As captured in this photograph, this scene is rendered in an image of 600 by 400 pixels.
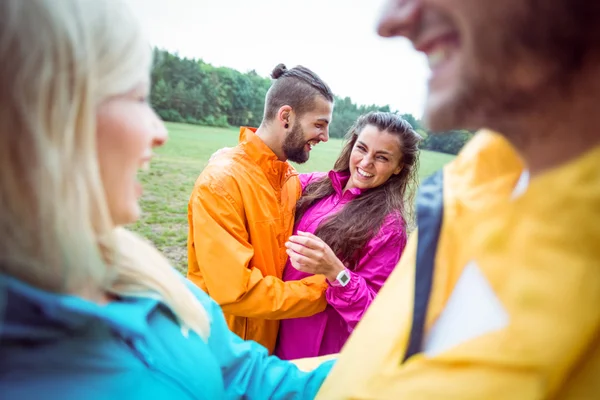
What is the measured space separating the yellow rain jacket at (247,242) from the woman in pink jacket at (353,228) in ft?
0.35

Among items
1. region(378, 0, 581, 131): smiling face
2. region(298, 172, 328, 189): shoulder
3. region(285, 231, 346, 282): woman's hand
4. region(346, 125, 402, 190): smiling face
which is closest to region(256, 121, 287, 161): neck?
region(298, 172, 328, 189): shoulder

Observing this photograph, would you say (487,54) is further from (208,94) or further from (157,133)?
(208,94)

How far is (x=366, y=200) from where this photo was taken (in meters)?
1.60

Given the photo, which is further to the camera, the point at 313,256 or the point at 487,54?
the point at 313,256

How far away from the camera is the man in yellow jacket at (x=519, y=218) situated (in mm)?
348

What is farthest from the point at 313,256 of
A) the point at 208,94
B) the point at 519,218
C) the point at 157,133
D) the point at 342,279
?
the point at 208,94

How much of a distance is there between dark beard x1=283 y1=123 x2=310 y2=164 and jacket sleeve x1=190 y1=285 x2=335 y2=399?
1018mm

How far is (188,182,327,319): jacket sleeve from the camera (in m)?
1.31

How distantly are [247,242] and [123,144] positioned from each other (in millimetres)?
898

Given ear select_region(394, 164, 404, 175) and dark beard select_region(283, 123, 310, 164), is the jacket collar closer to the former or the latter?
dark beard select_region(283, 123, 310, 164)

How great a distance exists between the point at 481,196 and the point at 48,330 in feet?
2.20

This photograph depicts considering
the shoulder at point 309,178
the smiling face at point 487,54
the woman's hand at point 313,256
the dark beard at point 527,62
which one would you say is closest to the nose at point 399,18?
the smiling face at point 487,54

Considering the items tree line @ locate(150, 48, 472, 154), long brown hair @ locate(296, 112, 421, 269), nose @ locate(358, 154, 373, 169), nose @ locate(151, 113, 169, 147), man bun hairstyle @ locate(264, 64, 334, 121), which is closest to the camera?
nose @ locate(151, 113, 169, 147)

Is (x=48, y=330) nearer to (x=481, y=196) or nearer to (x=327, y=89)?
(x=481, y=196)
